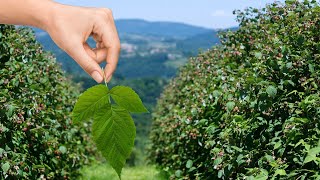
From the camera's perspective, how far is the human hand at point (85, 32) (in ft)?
2.54

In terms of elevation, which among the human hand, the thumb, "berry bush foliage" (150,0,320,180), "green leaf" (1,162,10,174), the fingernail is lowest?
"green leaf" (1,162,10,174)

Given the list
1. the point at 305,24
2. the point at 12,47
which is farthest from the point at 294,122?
the point at 12,47

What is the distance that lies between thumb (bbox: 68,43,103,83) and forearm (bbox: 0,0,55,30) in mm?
70

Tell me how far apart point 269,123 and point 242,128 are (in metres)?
0.26

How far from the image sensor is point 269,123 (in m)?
4.73

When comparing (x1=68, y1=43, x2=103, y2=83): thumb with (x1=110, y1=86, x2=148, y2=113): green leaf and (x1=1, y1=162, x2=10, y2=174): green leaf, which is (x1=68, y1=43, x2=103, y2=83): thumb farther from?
(x1=1, y1=162, x2=10, y2=174): green leaf

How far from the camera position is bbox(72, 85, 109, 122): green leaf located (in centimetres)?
67

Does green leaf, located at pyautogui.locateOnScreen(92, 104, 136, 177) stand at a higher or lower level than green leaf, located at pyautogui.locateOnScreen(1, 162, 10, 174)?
higher

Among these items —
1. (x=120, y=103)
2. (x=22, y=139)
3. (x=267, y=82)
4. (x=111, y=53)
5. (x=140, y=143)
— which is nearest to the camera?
(x=120, y=103)

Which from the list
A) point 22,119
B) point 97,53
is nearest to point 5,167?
point 22,119

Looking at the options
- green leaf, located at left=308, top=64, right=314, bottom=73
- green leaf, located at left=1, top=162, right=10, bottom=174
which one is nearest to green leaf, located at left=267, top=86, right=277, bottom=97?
green leaf, located at left=308, top=64, right=314, bottom=73

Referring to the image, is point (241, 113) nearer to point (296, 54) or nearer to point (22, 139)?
point (296, 54)

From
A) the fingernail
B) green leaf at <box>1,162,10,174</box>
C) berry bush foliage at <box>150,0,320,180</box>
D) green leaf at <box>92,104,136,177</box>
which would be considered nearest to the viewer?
green leaf at <box>92,104,136,177</box>

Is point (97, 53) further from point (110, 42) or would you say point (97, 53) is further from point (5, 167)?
point (5, 167)
